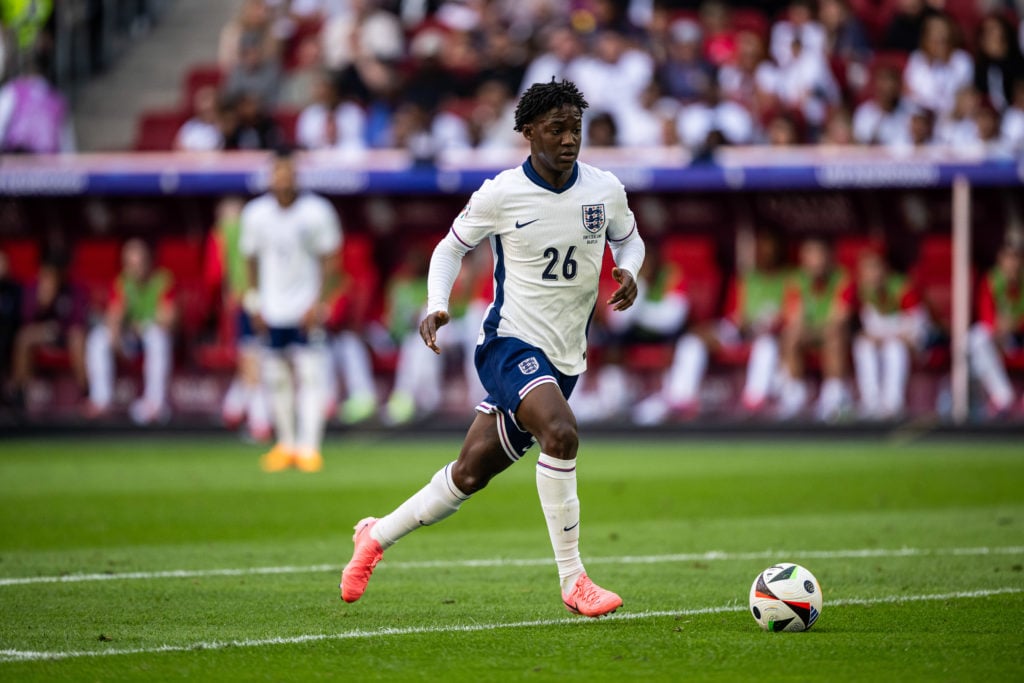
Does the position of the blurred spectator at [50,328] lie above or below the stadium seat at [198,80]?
below

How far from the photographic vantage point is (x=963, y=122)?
17875 millimetres

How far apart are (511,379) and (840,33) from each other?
14.2 m

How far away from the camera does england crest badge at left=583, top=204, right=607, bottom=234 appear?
6.86 metres

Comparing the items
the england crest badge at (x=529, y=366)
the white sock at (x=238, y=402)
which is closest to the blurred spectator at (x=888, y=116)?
the white sock at (x=238, y=402)

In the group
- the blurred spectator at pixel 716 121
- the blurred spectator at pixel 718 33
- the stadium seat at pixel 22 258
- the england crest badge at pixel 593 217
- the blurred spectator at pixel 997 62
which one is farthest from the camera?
the stadium seat at pixel 22 258

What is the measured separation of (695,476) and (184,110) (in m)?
11.2

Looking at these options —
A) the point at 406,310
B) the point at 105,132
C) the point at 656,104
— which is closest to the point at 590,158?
the point at 656,104

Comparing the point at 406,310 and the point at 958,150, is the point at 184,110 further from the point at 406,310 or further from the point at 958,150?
the point at 958,150

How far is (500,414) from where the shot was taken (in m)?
6.77

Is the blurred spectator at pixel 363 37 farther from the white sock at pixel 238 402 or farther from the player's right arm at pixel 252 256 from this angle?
the player's right arm at pixel 252 256

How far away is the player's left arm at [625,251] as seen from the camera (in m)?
6.78

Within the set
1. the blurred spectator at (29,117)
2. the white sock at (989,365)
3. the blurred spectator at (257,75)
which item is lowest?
the white sock at (989,365)

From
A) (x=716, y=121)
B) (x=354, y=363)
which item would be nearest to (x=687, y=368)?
(x=716, y=121)

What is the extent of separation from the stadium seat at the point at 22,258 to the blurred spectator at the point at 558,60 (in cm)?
670
